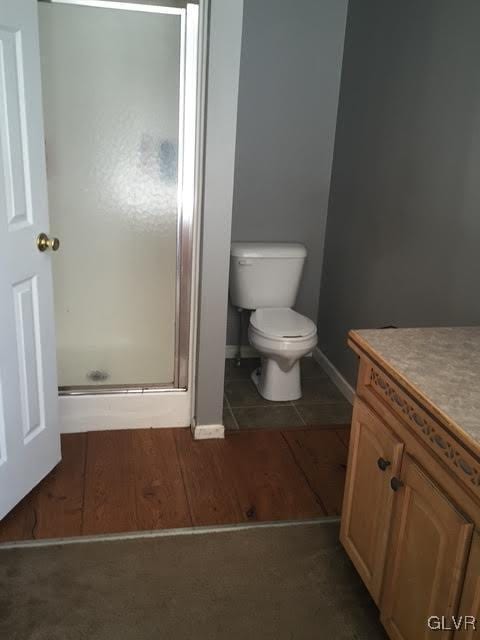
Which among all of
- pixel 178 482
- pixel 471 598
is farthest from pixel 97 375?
pixel 471 598

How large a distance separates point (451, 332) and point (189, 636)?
3.74 feet

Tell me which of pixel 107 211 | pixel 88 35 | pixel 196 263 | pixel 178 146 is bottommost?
pixel 196 263

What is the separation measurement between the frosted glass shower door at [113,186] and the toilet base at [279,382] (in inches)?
22.0

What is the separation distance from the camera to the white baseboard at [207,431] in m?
2.76

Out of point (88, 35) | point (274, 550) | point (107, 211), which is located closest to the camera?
point (274, 550)

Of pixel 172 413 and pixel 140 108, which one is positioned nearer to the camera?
pixel 140 108

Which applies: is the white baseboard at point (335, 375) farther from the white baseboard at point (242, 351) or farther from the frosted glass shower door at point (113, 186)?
the frosted glass shower door at point (113, 186)

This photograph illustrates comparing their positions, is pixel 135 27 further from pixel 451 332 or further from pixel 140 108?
pixel 451 332

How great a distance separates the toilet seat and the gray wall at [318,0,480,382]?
0.92 feet

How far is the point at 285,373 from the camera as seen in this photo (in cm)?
316

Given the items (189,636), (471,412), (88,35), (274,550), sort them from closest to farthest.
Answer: (471,412), (189,636), (274,550), (88,35)

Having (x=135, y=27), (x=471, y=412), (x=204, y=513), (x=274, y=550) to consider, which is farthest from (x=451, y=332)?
(x=135, y=27)

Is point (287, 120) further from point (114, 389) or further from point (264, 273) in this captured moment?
point (114, 389)

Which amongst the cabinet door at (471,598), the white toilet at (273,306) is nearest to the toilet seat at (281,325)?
the white toilet at (273,306)
